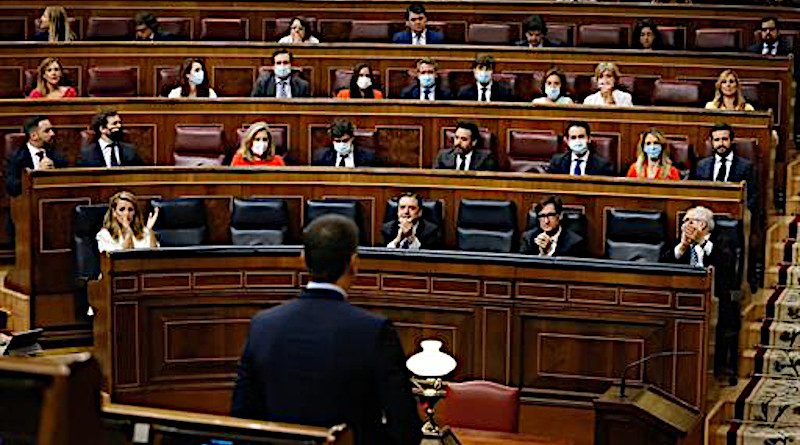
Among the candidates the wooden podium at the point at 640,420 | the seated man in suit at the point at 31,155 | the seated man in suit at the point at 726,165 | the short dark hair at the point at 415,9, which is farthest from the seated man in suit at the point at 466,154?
the wooden podium at the point at 640,420

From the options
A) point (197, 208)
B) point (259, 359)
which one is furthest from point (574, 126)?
point (259, 359)

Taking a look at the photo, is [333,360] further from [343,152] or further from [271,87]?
[271,87]

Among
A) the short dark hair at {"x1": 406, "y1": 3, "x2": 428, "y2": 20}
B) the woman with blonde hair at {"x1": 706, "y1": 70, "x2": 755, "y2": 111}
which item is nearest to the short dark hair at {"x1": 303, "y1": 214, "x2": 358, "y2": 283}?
the woman with blonde hair at {"x1": 706, "y1": 70, "x2": 755, "y2": 111}

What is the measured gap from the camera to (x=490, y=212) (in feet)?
20.4

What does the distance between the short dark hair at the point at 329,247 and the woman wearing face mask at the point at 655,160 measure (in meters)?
3.86

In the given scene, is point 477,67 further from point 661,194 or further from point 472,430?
point 472,430

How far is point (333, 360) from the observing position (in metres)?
2.71

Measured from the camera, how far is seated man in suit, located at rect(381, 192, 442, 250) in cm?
610

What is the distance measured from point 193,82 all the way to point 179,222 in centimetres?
145

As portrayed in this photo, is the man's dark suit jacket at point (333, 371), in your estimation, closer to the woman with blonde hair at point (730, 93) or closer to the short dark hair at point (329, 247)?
the short dark hair at point (329, 247)

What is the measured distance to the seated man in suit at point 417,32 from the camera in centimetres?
822

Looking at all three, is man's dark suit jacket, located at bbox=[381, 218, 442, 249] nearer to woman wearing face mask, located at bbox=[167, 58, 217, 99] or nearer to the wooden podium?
the wooden podium

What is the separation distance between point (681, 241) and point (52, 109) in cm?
294

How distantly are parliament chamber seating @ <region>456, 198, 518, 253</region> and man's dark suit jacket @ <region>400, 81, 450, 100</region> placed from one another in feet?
4.75
